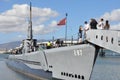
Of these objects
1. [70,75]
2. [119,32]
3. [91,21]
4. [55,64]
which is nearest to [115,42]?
[119,32]

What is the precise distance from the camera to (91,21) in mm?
25047

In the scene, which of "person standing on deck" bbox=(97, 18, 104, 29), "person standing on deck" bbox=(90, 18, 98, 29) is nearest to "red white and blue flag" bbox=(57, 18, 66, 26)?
"person standing on deck" bbox=(90, 18, 98, 29)

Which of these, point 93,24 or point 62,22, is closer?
point 93,24

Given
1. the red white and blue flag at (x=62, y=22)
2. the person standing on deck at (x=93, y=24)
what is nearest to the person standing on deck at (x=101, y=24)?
the person standing on deck at (x=93, y=24)

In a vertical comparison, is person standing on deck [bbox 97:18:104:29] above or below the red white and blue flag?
below

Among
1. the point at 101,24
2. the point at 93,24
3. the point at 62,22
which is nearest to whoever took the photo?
the point at 101,24

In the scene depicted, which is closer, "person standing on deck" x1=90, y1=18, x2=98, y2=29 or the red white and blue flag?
"person standing on deck" x1=90, y1=18, x2=98, y2=29

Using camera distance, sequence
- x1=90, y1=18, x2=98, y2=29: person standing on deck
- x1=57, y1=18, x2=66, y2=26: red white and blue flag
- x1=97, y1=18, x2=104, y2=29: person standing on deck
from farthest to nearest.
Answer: x1=57, y1=18, x2=66, y2=26: red white and blue flag
x1=90, y1=18, x2=98, y2=29: person standing on deck
x1=97, y1=18, x2=104, y2=29: person standing on deck

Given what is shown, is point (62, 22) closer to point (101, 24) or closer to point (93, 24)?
point (93, 24)

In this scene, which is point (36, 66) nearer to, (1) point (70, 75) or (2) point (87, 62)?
(1) point (70, 75)

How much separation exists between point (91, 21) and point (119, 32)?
12.6 feet

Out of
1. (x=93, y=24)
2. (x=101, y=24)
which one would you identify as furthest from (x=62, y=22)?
(x=101, y=24)

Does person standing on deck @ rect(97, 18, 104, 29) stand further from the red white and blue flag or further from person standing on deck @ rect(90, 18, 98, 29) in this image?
the red white and blue flag

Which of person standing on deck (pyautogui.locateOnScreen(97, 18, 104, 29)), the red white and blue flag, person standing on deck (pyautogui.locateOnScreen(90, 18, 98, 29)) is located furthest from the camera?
the red white and blue flag
